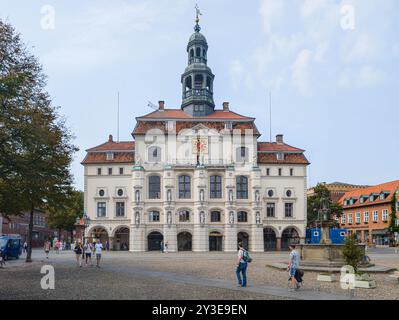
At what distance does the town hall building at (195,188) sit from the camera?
65000 millimetres

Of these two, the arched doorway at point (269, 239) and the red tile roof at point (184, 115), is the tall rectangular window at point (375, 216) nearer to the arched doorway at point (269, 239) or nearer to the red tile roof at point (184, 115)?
the arched doorway at point (269, 239)

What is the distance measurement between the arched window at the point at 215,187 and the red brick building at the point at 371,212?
24.1 meters

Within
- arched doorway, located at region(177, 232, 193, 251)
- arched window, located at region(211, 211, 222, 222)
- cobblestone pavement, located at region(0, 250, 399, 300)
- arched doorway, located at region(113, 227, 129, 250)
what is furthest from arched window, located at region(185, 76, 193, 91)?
cobblestone pavement, located at region(0, 250, 399, 300)

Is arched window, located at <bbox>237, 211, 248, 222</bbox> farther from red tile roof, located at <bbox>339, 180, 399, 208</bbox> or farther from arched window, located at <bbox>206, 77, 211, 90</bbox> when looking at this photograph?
red tile roof, located at <bbox>339, 180, 399, 208</bbox>

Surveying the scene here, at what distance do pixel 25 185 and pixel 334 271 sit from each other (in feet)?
56.2

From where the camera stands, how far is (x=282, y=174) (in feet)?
225

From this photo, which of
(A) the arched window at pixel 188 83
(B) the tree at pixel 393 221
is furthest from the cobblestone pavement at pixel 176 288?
(B) the tree at pixel 393 221

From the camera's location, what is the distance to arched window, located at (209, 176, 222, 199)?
66562 millimetres

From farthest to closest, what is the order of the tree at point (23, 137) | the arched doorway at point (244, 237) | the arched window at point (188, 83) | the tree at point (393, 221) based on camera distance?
the tree at point (393, 221) < the arched window at point (188, 83) < the arched doorway at point (244, 237) < the tree at point (23, 137)

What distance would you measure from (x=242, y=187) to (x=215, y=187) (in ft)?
12.6

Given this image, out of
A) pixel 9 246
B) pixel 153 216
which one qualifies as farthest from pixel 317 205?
pixel 9 246

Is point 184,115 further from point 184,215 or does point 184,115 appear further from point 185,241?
point 185,241
